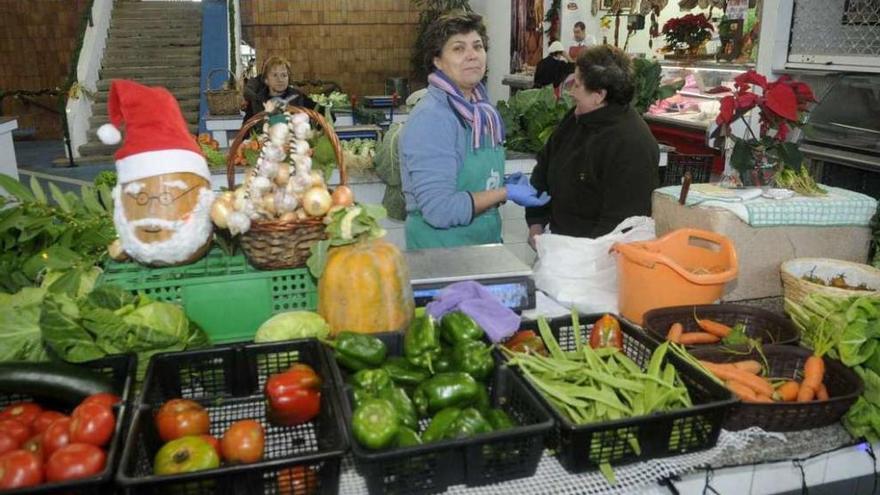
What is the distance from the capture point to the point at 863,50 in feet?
14.3

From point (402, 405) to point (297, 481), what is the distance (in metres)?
0.29

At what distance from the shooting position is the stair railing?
38.4 feet

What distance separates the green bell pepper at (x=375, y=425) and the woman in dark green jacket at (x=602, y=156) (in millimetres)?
2014

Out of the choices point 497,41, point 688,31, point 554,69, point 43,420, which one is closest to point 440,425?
point 43,420

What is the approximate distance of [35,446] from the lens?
4.50ft

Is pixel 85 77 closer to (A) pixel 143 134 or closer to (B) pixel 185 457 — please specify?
(A) pixel 143 134

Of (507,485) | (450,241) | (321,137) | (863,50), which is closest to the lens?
(507,485)

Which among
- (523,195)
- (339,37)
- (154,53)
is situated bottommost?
(523,195)

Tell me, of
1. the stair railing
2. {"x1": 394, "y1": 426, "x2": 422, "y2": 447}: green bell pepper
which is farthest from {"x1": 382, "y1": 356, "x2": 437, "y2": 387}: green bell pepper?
the stair railing

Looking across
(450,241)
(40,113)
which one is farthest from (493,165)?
(40,113)

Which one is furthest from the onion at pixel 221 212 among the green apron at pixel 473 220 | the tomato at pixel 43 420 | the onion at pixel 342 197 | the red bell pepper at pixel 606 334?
the green apron at pixel 473 220

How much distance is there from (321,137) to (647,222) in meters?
1.33

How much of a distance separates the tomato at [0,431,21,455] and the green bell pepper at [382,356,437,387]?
2.71ft

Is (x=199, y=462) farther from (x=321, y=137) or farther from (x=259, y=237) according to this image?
(x=321, y=137)
